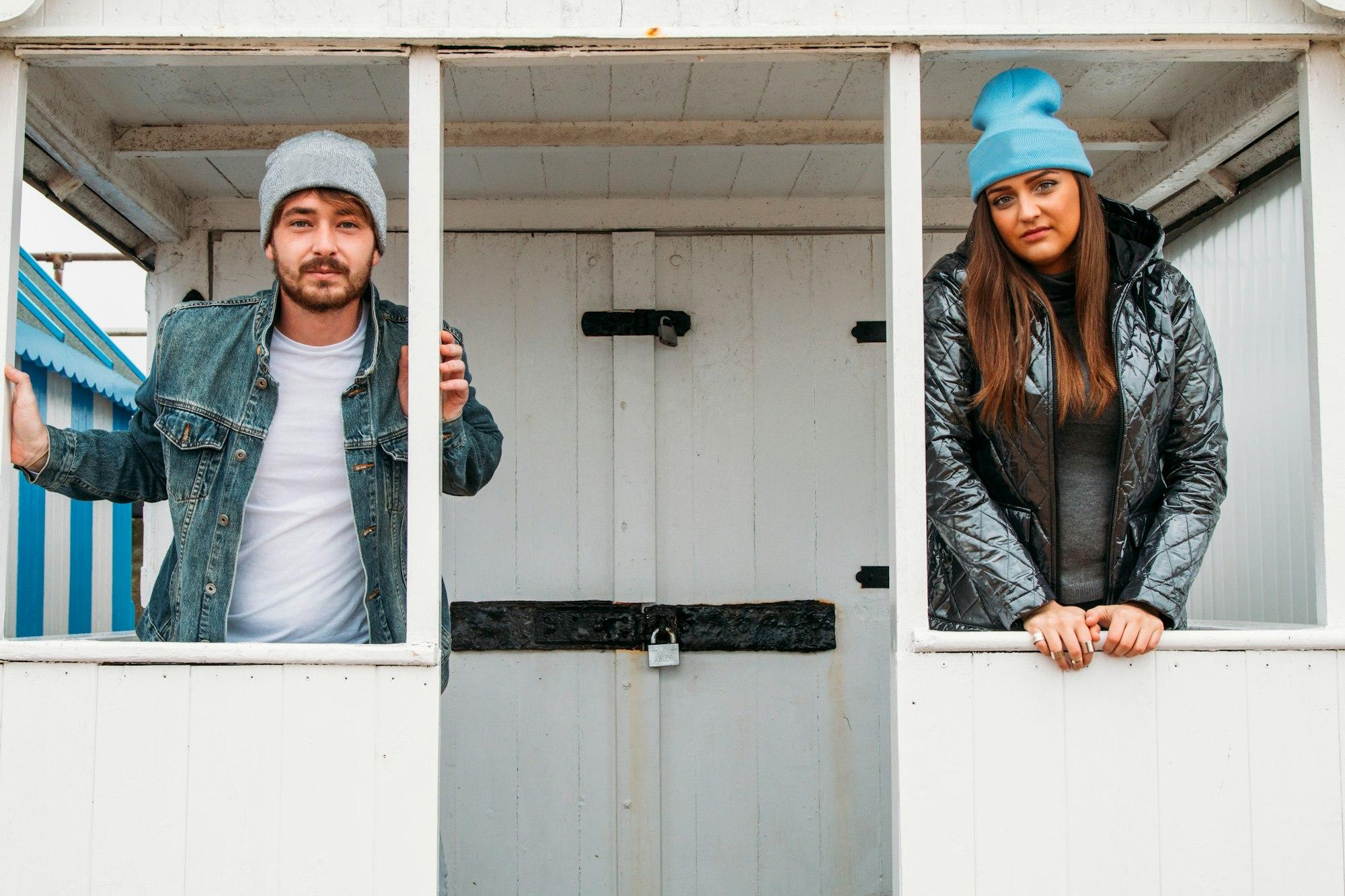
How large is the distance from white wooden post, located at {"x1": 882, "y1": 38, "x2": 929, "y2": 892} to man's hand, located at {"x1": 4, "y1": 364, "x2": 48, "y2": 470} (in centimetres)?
154

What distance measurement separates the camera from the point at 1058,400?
1976 mm

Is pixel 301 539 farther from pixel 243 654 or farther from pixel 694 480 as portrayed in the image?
pixel 694 480

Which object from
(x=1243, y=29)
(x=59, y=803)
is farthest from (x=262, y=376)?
(x=1243, y=29)

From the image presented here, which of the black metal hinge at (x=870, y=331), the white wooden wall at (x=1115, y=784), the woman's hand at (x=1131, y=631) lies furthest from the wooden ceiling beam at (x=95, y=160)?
the woman's hand at (x=1131, y=631)

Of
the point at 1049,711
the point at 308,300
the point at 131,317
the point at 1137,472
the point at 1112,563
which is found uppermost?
the point at 131,317

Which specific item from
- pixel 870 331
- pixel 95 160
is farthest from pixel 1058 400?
pixel 95 160

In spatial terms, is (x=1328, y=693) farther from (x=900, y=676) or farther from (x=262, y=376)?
(x=262, y=376)

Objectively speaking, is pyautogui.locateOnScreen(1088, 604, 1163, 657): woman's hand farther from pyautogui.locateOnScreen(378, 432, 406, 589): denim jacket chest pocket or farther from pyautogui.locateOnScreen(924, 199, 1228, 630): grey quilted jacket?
pyautogui.locateOnScreen(378, 432, 406, 589): denim jacket chest pocket

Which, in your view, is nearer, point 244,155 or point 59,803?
point 59,803

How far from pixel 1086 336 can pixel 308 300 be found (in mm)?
1445

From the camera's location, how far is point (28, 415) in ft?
6.51

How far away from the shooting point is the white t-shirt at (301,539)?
206 cm

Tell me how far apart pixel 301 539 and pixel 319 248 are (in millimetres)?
545

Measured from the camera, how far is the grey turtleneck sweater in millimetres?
2006
